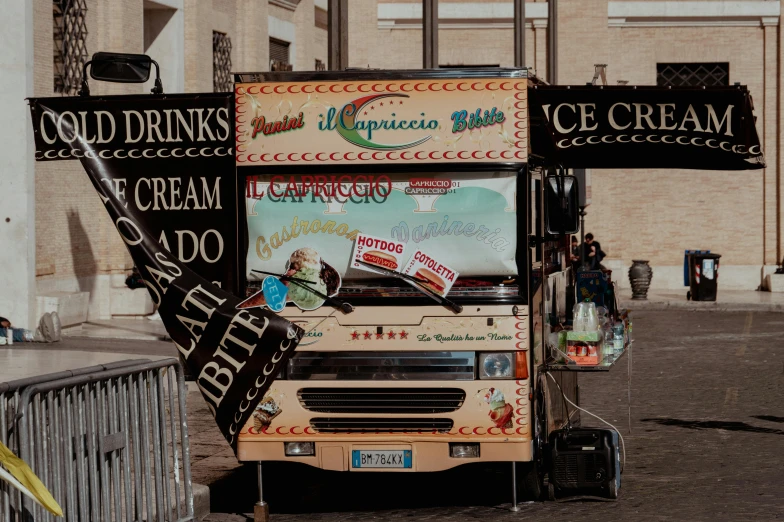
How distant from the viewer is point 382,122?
358 inches

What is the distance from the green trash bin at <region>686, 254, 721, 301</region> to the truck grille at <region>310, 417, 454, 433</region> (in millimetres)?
24779

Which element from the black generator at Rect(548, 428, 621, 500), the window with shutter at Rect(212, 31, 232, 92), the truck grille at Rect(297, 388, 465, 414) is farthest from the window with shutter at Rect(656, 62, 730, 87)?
the truck grille at Rect(297, 388, 465, 414)

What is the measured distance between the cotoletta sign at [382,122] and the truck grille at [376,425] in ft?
5.73

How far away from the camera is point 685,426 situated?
43.4 ft

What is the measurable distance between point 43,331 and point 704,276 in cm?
1751

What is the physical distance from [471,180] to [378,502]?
2531mm

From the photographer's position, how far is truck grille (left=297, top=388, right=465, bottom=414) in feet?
29.6

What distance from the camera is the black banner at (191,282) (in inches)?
347

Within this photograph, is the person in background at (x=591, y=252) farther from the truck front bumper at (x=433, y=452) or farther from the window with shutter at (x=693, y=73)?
the truck front bumper at (x=433, y=452)

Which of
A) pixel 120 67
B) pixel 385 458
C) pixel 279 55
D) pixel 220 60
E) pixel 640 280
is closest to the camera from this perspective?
pixel 385 458

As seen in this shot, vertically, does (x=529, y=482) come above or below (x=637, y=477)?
above

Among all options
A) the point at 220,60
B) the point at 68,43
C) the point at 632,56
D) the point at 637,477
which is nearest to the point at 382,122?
the point at 637,477

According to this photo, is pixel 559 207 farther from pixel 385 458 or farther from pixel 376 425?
pixel 385 458

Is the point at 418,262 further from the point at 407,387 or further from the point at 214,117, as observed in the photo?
the point at 214,117
